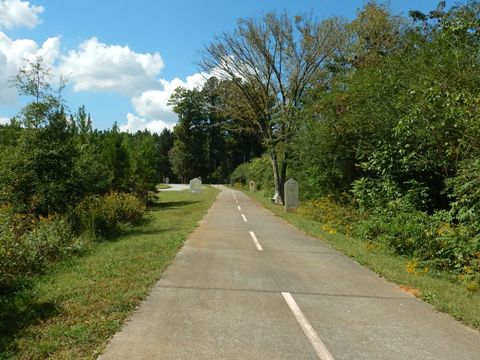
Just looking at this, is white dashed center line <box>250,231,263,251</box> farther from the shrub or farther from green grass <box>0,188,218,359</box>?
the shrub

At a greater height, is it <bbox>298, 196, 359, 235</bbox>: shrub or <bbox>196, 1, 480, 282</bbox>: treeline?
<bbox>196, 1, 480, 282</bbox>: treeline

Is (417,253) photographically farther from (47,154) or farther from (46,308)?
(47,154)

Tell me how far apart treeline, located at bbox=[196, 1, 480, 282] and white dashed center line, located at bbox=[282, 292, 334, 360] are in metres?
4.00

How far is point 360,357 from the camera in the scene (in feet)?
15.7

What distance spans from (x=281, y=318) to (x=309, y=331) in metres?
0.56

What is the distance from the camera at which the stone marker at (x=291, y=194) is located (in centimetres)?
2471

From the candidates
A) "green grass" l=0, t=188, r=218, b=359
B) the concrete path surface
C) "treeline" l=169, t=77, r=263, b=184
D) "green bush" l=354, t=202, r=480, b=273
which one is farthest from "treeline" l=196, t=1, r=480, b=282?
"treeline" l=169, t=77, r=263, b=184

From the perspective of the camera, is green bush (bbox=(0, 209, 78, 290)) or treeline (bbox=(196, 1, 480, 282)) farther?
treeline (bbox=(196, 1, 480, 282))

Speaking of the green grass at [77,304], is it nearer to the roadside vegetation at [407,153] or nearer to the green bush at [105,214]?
the green bush at [105,214]

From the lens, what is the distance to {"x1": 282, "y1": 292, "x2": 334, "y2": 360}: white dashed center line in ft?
15.8

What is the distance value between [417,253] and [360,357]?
24.0 ft

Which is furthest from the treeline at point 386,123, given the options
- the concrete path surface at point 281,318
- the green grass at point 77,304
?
the green grass at point 77,304

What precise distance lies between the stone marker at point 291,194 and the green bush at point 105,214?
29.4 feet

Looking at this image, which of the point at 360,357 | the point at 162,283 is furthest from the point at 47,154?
the point at 360,357
